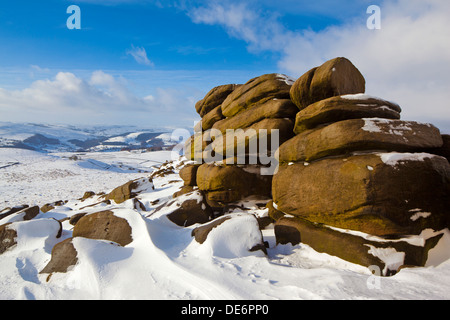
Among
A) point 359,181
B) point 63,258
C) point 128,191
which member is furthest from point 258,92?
point 128,191

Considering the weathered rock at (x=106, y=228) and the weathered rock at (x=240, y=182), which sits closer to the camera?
the weathered rock at (x=106, y=228)

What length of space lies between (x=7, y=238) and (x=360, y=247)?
14354mm

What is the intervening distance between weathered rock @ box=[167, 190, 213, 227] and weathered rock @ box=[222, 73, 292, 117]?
6.56 meters

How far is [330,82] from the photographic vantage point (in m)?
9.06

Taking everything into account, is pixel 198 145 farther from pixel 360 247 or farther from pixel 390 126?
pixel 360 247

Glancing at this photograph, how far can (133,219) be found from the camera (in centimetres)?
950

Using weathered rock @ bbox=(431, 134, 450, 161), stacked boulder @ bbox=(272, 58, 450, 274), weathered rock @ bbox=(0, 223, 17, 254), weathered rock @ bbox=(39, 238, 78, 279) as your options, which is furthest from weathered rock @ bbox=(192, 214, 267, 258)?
weathered rock @ bbox=(0, 223, 17, 254)

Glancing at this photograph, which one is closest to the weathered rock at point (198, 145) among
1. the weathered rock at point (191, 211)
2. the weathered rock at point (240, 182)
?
the weathered rock at point (240, 182)

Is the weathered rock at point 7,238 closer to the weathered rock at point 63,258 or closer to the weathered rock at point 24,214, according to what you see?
the weathered rock at point 63,258

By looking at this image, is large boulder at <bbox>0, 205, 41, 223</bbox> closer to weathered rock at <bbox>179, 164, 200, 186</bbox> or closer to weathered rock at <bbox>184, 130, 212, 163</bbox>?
weathered rock at <bbox>179, 164, 200, 186</bbox>

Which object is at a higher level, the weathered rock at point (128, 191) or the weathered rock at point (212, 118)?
the weathered rock at point (212, 118)

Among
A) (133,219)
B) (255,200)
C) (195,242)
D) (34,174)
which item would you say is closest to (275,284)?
(195,242)

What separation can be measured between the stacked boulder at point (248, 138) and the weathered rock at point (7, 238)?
963 centimetres

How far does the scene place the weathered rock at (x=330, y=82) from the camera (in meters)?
9.09
